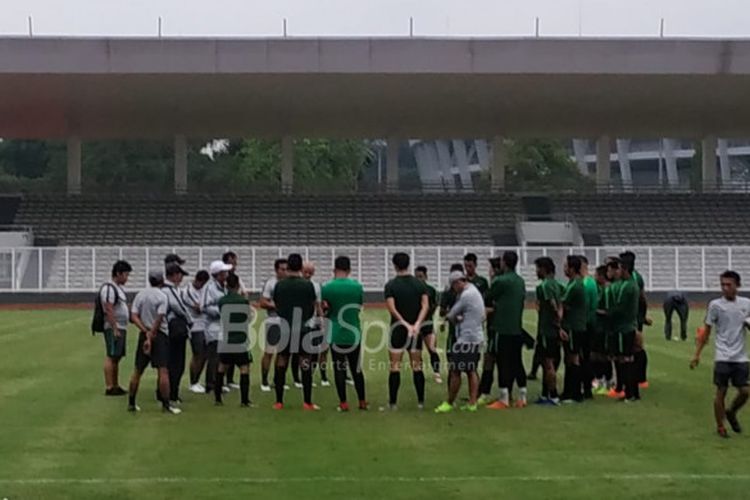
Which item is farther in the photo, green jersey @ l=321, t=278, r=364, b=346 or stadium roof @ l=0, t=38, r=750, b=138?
stadium roof @ l=0, t=38, r=750, b=138

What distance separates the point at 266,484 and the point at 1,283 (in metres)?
35.2

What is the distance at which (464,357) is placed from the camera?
52.1 feet

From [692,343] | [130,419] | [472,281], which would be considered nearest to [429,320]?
Result: [472,281]

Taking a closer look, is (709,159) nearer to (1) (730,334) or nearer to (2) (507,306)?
(2) (507,306)

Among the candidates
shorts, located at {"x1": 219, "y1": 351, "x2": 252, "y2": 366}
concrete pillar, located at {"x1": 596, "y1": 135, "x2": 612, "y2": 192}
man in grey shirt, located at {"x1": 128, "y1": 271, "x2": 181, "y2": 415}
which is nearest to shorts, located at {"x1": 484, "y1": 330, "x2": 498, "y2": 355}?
shorts, located at {"x1": 219, "y1": 351, "x2": 252, "y2": 366}

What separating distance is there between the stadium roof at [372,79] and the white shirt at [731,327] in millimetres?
29440

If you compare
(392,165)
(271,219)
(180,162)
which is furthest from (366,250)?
(180,162)

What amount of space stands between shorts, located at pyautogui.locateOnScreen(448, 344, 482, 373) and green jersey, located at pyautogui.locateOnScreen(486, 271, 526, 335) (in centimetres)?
39

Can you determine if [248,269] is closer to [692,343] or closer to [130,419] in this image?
[692,343]

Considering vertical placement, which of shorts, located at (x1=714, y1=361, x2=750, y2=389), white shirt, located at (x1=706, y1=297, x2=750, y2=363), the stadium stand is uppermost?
the stadium stand

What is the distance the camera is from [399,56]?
140ft

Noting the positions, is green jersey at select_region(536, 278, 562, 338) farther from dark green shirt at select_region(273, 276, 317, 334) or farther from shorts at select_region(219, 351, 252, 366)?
shorts at select_region(219, 351, 252, 366)

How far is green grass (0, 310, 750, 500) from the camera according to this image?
36.8ft

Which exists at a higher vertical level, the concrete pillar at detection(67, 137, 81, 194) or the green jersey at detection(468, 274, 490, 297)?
the concrete pillar at detection(67, 137, 81, 194)
